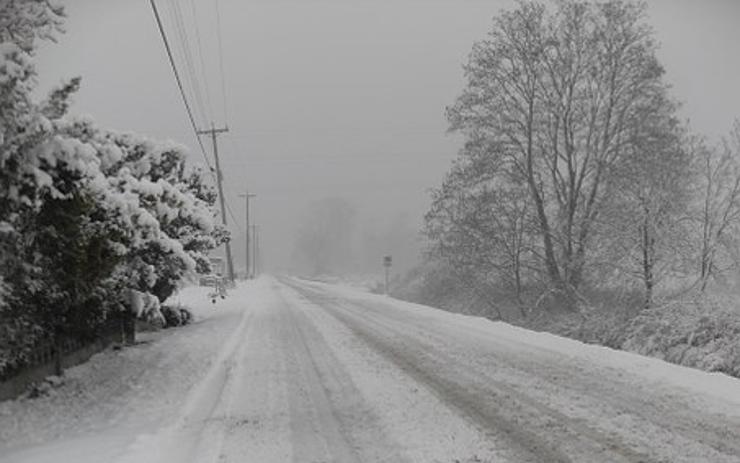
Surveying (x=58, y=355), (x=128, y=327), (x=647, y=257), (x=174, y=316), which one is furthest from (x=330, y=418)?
(x=647, y=257)

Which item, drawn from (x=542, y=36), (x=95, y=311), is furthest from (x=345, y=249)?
(x=95, y=311)

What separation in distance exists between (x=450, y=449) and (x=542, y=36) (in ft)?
85.7

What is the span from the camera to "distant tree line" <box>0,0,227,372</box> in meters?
8.34

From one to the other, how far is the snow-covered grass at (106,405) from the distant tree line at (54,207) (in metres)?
0.78

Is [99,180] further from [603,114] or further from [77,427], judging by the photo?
[603,114]

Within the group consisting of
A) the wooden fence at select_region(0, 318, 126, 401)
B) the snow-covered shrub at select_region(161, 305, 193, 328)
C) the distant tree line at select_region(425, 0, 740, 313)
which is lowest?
the wooden fence at select_region(0, 318, 126, 401)

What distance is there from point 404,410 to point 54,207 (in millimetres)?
4762

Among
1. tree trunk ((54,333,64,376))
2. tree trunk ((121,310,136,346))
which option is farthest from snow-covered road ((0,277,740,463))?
tree trunk ((121,310,136,346))

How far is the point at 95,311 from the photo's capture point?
12742mm

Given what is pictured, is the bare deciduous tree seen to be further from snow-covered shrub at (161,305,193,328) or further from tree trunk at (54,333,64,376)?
tree trunk at (54,333,64,376)

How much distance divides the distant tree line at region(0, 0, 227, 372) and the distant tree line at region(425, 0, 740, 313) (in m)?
18.3

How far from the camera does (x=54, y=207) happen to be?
944 centimetres

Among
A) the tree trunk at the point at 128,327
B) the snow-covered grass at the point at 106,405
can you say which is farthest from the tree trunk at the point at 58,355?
the tree trunk at the point at 128,327

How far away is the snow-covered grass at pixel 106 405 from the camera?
7797mm
